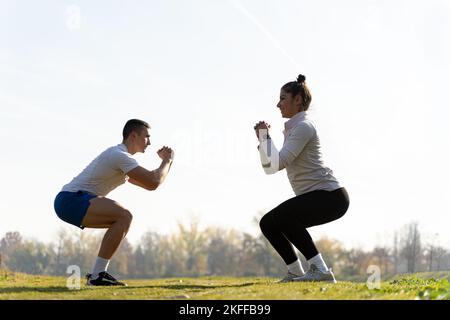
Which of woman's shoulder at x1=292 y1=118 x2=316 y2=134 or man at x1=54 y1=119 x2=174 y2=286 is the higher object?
woman's shoulder at x1=292 y1=118 x2=316 y2=134

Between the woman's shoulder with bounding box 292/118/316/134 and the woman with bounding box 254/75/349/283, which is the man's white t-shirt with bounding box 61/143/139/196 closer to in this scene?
the woman with bounding box 254/75/349/283

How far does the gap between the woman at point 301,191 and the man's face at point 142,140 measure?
1929 mm

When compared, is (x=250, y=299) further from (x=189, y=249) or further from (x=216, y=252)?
(x=216, y=252)

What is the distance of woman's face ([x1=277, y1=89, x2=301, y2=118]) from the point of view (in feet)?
28.9

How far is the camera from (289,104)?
29.0 ft

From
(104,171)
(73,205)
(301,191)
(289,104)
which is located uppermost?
(289,104)

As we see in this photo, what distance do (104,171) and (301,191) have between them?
123 inches

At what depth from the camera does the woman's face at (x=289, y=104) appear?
8.82 m

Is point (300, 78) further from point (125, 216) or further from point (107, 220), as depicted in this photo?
point (107, 220)

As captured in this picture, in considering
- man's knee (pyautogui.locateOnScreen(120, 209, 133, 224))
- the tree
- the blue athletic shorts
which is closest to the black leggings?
man's knee (pyautogui.locateOnScreen(120, 209, 133, 224))

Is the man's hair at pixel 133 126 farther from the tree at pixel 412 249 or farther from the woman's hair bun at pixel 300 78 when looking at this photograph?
the tree at pixel 412 249

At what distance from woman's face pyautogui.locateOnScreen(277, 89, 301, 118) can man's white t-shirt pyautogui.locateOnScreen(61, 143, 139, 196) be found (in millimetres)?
2473

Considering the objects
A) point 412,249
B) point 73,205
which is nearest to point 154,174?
point 73,205
